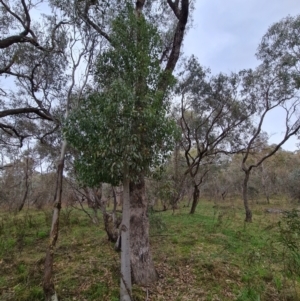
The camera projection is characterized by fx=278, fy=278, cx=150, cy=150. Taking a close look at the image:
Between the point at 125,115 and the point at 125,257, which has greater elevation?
the point at 125,115

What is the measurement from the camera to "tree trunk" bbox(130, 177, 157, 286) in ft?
18.8

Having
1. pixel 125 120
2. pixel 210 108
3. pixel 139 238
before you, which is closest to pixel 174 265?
pixel 139 238

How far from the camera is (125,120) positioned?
15.5 ft

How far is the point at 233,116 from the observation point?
15406 millimetres

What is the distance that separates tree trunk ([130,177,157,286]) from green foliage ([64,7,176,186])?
0.71 metres

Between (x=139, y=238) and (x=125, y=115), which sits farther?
(x=139, y=238)

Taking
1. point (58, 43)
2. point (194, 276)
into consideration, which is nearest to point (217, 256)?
A: point (194, 276)

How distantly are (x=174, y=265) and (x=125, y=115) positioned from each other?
13.4 feet

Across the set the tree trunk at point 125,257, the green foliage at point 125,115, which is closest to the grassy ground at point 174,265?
the tree trunk at point 125,257

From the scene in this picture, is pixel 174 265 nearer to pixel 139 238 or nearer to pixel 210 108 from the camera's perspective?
pixel 139 238

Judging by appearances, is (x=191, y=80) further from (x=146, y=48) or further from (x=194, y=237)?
(x=146, y=48)

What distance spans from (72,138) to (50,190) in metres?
16.6

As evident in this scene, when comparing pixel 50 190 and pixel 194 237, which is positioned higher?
pixel 50 190

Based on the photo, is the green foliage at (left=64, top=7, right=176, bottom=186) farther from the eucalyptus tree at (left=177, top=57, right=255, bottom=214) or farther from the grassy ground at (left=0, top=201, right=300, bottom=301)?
the eucalyptus tree at (left=177, top=57, right=255, bottom=214)
